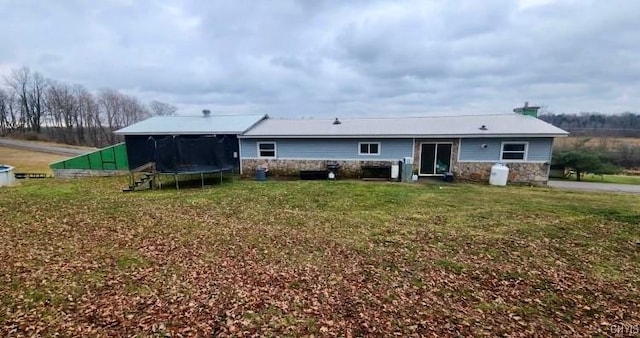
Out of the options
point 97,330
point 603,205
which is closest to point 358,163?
point 603,205

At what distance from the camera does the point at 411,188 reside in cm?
1224

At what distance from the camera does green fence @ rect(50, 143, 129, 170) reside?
16922 mm

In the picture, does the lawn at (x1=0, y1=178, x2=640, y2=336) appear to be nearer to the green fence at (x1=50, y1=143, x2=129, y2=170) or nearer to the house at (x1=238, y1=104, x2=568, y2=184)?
the house at (x1=238, y1=104, x2=568, y2=184)

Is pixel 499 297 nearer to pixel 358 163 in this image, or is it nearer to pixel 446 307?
pixel 446 307

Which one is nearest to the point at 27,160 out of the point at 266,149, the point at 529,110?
the point at 266,149

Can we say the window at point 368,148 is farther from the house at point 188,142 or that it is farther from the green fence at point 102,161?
the green fence at point 102,161

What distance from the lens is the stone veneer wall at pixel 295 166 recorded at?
49.2 ft

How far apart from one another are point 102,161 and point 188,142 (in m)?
7.83

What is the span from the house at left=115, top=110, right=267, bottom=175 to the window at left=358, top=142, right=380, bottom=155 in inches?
242

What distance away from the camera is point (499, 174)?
13.3 meters

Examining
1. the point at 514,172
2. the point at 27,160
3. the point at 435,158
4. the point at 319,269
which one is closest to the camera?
the point at 319,269

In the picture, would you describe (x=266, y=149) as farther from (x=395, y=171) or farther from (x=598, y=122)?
(x=598, y=122)

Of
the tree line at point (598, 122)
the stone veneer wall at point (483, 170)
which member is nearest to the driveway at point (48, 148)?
the stone veneer wall at point (483, 170)

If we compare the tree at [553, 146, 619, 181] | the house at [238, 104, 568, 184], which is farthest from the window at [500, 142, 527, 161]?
the tree at [553, 146, 619, 181]
